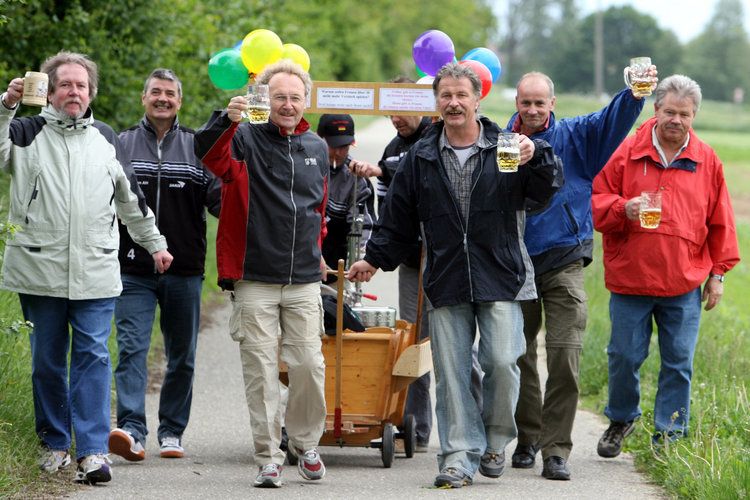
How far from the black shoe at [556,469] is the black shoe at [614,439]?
25.6 inches

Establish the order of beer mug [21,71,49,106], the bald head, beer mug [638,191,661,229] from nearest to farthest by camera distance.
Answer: beer mug [21,71,49,106] < beer mug [638,191,661,229] < the bald head

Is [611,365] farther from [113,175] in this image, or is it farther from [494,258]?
[113,175]

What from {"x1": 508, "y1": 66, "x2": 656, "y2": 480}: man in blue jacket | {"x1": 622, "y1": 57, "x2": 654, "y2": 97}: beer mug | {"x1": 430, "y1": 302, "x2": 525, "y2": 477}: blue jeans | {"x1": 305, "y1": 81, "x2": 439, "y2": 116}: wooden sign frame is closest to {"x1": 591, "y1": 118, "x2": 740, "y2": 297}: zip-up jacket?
{"x1": 508, "y1": 66, "x2": 656, "y2": 480}: man in blue jacket

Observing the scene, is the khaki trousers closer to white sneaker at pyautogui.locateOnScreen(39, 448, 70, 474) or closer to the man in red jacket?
white sneaker at pyautogui.locateOnScreen(39, 448, 70, 474)

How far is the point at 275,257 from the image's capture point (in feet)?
23.0

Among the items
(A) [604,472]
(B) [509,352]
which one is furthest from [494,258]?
(A) [604,472]

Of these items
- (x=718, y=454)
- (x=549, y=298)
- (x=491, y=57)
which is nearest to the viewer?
(x=718, y=454)

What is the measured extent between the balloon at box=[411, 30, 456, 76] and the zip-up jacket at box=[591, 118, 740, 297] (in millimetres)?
1358

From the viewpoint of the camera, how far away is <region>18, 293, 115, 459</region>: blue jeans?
22.5ft

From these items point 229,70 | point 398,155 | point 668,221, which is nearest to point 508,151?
point 668,221

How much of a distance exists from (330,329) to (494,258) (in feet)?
4.20

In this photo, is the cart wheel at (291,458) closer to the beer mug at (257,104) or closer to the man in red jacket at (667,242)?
the man in red jacket at (667,242)

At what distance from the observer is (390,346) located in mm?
7754

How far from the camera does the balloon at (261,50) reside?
7992 mm
